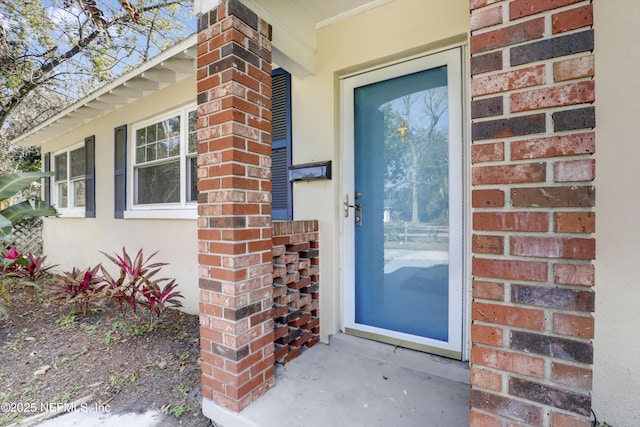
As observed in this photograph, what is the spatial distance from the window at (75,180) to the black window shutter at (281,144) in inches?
164

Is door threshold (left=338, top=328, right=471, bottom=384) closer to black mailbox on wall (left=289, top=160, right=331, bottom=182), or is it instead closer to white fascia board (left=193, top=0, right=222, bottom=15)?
black mailbox on wall (left=289, top=160, right=331, bottom=182)

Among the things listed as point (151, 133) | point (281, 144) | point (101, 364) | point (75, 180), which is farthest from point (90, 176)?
point (281, 144)

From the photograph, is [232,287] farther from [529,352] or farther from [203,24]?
[203,24]

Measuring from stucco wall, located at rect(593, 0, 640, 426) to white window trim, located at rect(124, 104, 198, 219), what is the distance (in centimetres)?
367

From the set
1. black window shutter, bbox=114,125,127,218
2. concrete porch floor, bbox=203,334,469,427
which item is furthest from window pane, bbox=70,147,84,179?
concrete porch floor, bbox=203,334,469,427

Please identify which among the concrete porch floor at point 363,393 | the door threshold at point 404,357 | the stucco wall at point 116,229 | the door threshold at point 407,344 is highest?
the stucco wall at point 116,229

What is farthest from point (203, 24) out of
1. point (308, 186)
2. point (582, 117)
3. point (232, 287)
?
point (582, 117)

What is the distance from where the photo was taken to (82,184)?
Answer: 5.94 metres

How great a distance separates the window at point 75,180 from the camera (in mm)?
5391

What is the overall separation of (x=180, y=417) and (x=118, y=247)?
382 centimetres

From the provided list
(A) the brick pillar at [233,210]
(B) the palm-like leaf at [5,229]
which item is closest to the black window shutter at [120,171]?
(B) the palm-like leaf at [5,229]

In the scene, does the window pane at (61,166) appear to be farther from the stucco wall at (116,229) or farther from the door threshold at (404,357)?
the door threshold at (404,357)

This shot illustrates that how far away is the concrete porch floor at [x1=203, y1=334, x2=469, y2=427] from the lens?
1712 millimetres

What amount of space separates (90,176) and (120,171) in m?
1.13
